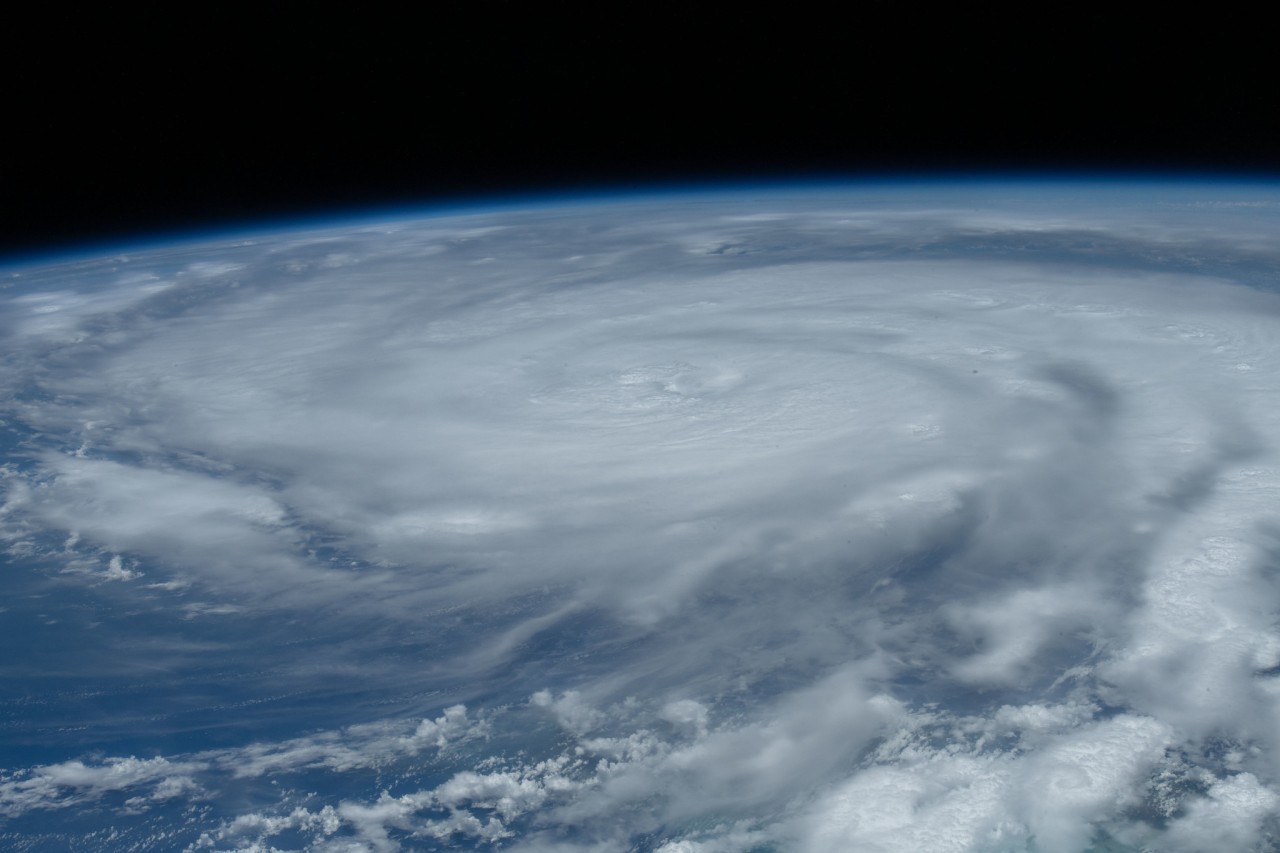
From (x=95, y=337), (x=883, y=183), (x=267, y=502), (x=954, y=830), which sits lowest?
(x=954, y=830)

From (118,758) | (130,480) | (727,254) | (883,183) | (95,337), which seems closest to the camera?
(118,758)

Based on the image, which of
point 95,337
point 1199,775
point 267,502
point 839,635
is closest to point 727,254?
point 95,337

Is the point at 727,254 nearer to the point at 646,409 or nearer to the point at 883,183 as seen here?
the point at 646,409

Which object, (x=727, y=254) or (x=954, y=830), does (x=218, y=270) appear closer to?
(x=727, y=254)

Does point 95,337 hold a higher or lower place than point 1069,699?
higher

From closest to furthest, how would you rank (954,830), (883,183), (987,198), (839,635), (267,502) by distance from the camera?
(954,830) < (839,635) < (267,502) < (987,198) < (883,183)

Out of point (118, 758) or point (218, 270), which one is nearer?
point (118, 758)
